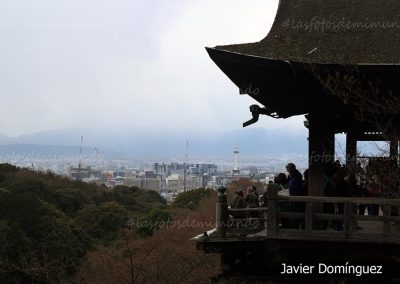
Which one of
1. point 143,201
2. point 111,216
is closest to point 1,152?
point 143,201

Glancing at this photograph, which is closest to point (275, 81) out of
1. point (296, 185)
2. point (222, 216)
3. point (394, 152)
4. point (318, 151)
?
point (318, 151)

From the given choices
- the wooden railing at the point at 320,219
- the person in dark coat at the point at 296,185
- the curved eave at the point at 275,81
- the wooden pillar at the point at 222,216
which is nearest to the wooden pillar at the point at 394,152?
the wooden railing at the point at 320,219

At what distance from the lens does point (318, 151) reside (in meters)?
7.70

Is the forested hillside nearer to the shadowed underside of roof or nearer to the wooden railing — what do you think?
the wooden railing

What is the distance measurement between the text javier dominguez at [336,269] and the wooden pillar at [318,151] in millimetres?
1013

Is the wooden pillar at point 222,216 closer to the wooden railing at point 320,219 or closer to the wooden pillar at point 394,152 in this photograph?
the wooden railing at point 320,219

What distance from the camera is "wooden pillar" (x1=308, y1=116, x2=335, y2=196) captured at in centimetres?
773

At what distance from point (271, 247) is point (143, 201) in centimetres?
5108

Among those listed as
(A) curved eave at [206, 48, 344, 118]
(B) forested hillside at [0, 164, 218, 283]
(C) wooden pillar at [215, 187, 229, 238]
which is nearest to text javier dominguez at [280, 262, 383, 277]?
(C) wooden pillar at [215, 187, 229, 238]

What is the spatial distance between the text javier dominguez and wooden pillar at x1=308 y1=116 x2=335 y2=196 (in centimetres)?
101

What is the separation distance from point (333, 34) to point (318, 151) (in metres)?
1.67

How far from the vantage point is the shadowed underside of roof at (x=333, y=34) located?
702 centimetres

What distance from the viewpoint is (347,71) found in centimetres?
673

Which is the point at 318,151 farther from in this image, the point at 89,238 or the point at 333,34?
the point at 89,238
